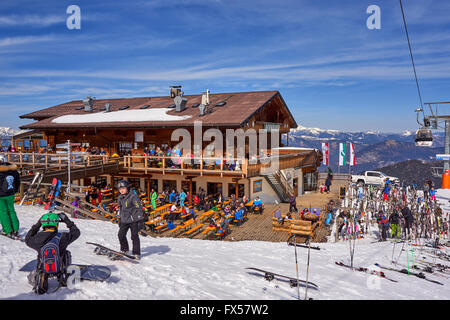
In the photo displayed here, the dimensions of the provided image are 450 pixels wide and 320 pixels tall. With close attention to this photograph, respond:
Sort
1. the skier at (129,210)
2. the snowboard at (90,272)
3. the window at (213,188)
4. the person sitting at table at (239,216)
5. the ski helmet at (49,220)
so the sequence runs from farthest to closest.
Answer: the window at (213,188) < the person sitting at table at (239,216) < the skier at (129,210) < the snowboard at (90,272) < the ski helmet at (49,220)

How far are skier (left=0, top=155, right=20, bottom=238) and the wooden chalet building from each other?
1185cm

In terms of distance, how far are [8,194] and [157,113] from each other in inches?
725

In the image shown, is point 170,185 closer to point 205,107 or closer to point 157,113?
point 157,113

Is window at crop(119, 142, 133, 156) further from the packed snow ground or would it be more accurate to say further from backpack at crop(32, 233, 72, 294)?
backpack at crop(32, 233, 72, 294)

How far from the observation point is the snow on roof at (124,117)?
2462cm

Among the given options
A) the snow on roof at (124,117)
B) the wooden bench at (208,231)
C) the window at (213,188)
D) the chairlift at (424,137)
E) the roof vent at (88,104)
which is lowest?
Answer: the wooden bench at (208,231)

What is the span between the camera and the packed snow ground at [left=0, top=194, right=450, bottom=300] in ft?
18.9

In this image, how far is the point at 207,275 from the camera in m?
7.31

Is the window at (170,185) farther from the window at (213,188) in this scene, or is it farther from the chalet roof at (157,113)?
the chalet roof at (157,113)

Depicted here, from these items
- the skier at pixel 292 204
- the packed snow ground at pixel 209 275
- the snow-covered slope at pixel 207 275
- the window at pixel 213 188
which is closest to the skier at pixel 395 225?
the packed snow ground at pixel 209 275

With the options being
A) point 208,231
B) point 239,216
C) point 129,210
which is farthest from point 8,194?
point 239,216

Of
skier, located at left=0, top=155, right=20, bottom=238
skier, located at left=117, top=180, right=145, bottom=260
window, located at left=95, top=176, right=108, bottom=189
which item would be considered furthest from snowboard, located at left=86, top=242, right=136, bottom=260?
window, located at left=95, top=176, right=108, bottom=189

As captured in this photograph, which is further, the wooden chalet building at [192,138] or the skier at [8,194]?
the wooden chalet building at [192,138]

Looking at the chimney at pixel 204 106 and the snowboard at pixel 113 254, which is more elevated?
the chimney at pixel 204 106
